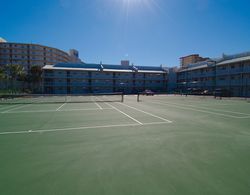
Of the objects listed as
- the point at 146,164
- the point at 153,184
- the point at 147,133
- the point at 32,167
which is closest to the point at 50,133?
the point at 32,167

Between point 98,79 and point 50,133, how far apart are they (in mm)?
58167

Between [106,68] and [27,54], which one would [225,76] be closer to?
[106,68]

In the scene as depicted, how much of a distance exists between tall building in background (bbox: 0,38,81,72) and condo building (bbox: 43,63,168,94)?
3030 centimetres

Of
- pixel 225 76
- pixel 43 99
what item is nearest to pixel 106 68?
pixel 43 99

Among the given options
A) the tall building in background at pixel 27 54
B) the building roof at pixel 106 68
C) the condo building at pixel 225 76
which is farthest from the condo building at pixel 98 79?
the tall building in background at pixel 27 54

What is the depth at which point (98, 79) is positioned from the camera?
64125mm

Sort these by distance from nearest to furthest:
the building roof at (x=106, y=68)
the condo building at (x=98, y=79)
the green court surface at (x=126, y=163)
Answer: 1. the green court surface at (x=126, y=163)
2. the condo building at (x=98, y=79)
3. the building roof at (x=106, y=68)

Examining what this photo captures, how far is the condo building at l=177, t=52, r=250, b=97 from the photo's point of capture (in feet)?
142

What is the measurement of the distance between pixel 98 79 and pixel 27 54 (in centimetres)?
4951

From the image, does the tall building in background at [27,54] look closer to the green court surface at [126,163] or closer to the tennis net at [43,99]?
the tennis net at [43,99]

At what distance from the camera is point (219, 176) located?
359cm

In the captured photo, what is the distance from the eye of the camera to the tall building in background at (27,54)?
3209 inches

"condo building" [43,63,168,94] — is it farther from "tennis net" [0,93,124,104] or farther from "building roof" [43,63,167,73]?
"tennis net" [0,93,124,104]

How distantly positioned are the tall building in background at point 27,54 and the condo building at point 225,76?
73973mm
